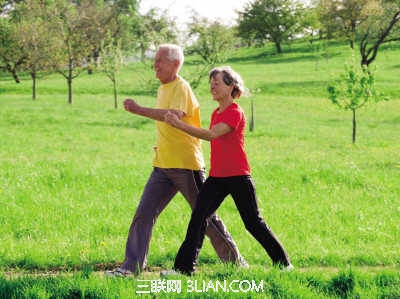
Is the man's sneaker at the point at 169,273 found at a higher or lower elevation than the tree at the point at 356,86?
lower

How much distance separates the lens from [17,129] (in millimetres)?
23422

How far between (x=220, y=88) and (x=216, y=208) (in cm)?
110

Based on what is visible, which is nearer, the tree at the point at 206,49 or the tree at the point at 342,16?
the tree at the point at 206,49

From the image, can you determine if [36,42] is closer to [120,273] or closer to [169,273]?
[120,273]

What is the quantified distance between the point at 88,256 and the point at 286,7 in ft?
254

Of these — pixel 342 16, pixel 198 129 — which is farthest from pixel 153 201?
pixel 342 16

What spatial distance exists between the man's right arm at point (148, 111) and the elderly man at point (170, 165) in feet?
0.20

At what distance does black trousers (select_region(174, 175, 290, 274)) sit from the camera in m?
4.90

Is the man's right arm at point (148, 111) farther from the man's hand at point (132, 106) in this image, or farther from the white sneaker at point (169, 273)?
the white sneaker at point (169, 273)

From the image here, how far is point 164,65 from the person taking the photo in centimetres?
497

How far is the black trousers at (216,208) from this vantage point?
4898 millimetres

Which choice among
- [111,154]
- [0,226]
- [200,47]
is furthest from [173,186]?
[200,47]

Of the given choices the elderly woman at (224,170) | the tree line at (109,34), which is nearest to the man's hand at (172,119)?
the elderly woman at (224,170)

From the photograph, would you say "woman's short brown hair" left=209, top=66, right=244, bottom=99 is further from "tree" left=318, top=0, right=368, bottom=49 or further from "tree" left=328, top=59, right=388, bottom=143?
"tree" left=318, top=0, right=368, bottom=49
